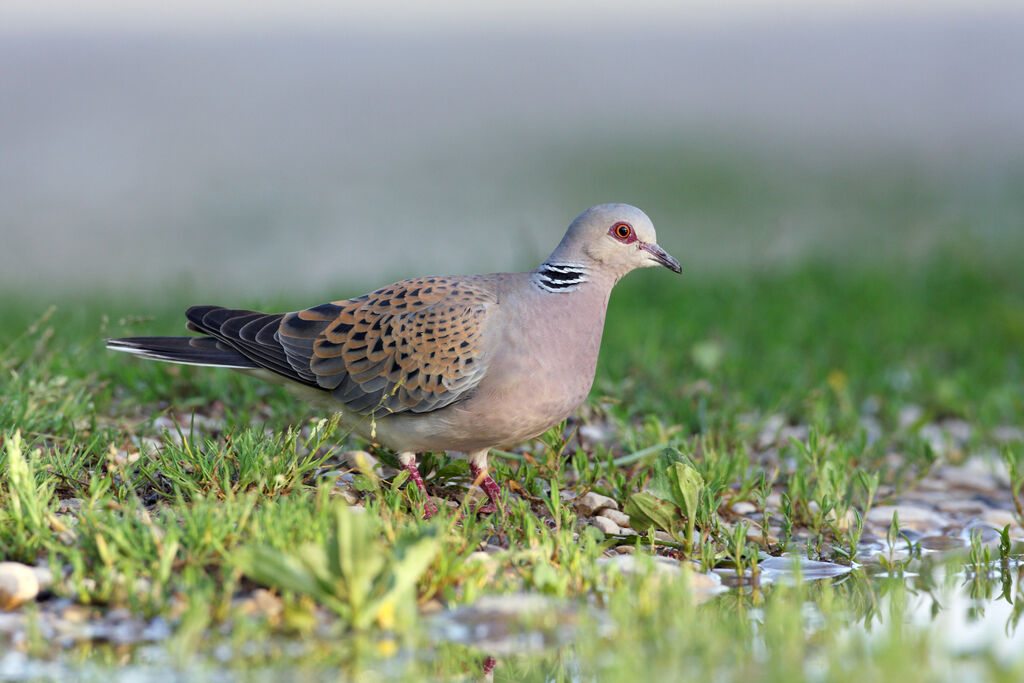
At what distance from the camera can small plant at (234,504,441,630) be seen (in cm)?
343

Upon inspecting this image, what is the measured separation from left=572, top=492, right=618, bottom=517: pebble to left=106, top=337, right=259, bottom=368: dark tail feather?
1.58 metres

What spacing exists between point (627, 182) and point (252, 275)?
5.61 metres

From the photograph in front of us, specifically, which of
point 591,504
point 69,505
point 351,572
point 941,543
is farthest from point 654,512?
point 69,505

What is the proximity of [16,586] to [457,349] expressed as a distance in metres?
1.91

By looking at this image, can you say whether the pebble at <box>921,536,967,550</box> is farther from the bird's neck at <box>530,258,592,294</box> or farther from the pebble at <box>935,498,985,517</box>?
the bird's neck at <box>530,258,592,294</box>

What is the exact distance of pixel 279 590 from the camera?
3.69m

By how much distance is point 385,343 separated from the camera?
508cm

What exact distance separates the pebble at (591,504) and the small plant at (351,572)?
1544 mm

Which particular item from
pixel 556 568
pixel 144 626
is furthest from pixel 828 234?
pixel 144 626

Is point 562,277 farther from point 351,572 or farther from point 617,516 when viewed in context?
point 351,572

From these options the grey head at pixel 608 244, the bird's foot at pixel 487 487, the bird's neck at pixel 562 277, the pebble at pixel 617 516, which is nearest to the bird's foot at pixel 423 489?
the bird's foot at pixel 487 487

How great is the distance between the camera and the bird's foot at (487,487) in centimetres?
492

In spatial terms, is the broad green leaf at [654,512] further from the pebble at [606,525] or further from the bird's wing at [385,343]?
the bird's wing at [385,343]

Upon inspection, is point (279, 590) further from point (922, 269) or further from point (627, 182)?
point (627, 182)
